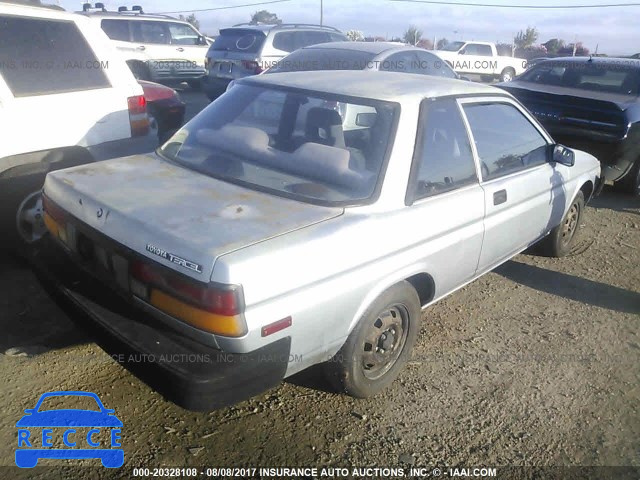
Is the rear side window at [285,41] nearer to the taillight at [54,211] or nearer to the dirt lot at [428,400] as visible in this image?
the dirt lot at [428,400]

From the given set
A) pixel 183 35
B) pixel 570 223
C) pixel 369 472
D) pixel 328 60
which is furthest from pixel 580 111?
pixel 183 35

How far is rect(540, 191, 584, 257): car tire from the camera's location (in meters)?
4.74

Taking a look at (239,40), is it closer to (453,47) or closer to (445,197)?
(445,197)

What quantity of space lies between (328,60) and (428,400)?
18.2 feet

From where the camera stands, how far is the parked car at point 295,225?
2.27 meters

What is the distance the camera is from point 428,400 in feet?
10.0

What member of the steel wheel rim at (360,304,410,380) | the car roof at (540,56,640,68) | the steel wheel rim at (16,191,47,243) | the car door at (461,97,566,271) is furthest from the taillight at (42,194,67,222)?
the car roof at (540,56,640,68)

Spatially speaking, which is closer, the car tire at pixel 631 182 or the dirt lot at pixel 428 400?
the dirt lot at pixel 428 400

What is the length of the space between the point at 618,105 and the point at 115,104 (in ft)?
17.1

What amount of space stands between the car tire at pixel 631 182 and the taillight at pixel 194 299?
5998mm

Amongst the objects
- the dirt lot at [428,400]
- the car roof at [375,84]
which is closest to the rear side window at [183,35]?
the dirt lot at [428,400]

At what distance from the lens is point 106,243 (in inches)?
99.3

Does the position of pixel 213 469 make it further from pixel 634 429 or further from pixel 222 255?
pixel 634 429

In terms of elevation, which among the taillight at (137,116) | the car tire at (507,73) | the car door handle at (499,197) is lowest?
the car tire at (507,73)
